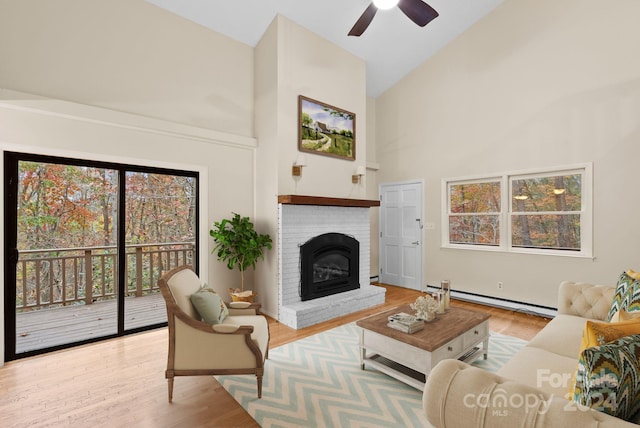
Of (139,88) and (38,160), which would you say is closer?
(38,160)

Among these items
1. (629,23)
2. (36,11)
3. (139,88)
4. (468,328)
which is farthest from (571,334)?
(36,11)

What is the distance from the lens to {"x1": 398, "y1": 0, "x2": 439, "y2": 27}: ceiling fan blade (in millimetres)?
2815

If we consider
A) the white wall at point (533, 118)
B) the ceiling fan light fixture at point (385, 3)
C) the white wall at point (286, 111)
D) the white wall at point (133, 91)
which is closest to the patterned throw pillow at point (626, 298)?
the white wall at point (533, 118)

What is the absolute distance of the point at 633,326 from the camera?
1.20 m

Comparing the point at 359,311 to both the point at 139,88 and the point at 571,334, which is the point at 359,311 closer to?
the point at 571,334

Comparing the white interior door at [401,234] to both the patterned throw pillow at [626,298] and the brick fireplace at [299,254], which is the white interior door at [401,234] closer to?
the brick fireplace at [299,254]

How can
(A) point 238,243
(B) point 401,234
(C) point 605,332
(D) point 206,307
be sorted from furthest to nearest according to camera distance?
(B) point 401,234 < (A) point 238,243 < (D) point 206,307 < (C) point 605,332

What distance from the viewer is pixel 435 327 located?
2471 mm

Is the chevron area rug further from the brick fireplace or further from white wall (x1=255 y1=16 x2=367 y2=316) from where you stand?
white wall (x1=255 y1=16 x2=367 y2=316)

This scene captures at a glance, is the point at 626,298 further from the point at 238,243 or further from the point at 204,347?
the point at 238,243

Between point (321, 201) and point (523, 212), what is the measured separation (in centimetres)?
290

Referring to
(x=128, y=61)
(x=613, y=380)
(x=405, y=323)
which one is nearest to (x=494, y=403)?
(x=613, y=380)

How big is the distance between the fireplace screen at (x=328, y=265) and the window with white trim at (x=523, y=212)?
169cm

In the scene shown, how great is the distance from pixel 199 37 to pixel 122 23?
33.6 inches
